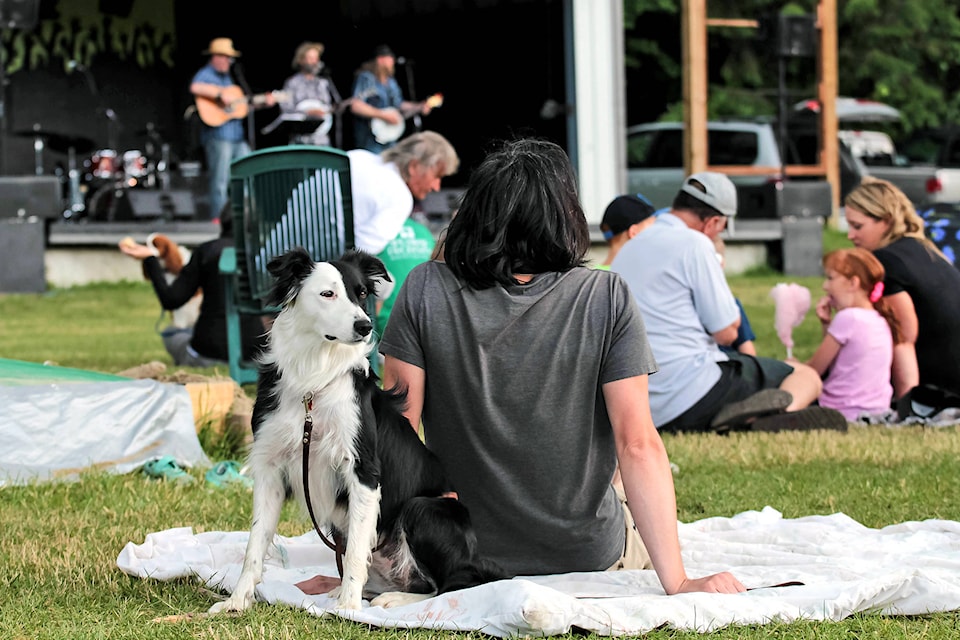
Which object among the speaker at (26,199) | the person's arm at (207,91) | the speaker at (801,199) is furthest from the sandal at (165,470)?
the speaker at (801,199)

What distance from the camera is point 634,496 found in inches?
129

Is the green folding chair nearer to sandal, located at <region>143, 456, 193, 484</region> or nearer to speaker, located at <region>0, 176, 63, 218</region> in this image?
sandal, located at <region>143, 456, 193, 484</region>

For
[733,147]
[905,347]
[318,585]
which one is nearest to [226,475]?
[318,585]

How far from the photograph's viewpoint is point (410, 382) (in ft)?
Answer: 11.4

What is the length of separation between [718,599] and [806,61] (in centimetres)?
2651

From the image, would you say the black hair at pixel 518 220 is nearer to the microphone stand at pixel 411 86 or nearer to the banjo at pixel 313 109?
the banjo at pixel 313 109

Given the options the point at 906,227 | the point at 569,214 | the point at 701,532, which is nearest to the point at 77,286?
the point at 906,227

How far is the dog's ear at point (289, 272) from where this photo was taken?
3371 millimetres

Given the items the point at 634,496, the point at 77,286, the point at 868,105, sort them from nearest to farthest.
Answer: the point at 634,496, the point at 77,286, the point at 868,105

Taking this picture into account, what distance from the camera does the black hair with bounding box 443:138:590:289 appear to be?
333 centimetres

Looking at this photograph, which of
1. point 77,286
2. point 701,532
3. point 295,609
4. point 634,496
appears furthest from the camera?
point 77,286

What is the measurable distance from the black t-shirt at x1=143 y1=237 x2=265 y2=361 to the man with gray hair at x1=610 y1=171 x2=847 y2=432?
2978 mm

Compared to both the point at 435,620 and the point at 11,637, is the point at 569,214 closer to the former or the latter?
the point at 435,620

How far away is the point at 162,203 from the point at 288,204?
33.6ft
